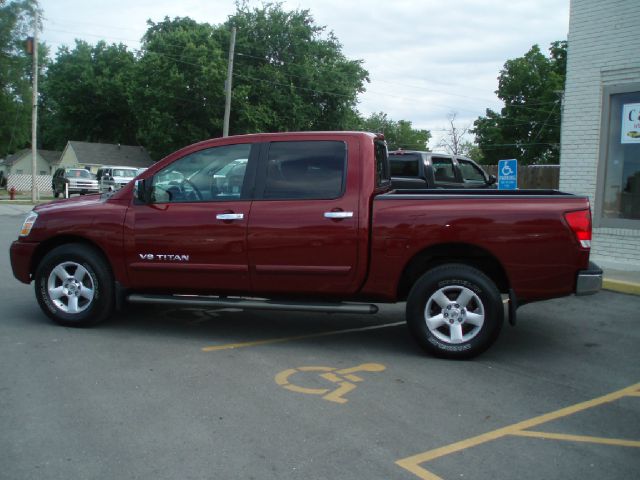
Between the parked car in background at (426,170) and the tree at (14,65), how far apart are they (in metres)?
38.6

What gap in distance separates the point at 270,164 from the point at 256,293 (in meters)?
1.22

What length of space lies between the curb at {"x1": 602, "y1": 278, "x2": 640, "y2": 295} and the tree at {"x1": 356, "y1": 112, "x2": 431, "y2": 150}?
8578cm

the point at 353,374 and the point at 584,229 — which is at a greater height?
the point at 584,229

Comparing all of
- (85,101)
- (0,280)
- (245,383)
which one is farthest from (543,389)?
(85,101)

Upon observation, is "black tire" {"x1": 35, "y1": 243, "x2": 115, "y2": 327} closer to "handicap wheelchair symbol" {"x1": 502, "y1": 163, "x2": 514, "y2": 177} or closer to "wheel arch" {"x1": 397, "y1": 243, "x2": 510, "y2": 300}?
"wheel arch" {"x1": 397, "y1": 243, "x2": 510, "y2": 300}

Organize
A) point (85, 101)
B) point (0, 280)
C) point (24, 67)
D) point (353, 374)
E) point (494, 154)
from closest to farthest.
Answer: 1. point (353, 374)
2. point (0, 280)
3. point (24, 67)
4. point (494, 154)
5. point (85, 101)

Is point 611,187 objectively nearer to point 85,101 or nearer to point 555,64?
point 555,64

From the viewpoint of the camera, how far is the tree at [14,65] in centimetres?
4794

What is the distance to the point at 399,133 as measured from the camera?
333 feet

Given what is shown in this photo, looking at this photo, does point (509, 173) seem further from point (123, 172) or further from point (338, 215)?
point (123, 172)

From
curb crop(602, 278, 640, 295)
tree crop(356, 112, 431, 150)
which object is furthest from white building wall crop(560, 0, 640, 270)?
tree crop(356, 112, 431, 150)

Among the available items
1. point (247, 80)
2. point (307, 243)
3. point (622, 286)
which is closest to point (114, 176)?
point (247, 80)

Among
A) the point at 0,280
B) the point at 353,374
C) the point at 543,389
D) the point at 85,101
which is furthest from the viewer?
the point at 85,101

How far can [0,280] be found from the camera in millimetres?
8922
